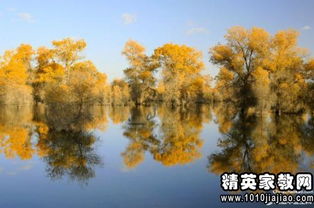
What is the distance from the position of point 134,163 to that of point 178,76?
4416cm

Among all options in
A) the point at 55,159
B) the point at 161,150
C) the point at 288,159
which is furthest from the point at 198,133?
the point at 55,159

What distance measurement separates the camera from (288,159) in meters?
13.7

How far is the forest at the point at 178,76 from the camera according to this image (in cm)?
3528

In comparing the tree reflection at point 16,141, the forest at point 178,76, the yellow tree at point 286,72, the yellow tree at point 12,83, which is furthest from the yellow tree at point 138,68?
the tree reflection at point 16,141

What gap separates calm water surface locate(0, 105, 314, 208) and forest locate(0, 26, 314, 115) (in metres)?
13.3

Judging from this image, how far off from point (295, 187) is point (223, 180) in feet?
6.87

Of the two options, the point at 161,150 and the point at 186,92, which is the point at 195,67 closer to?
the point at 186,92

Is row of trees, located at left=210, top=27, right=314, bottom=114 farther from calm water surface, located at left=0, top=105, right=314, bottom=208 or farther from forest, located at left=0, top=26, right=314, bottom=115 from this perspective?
calm water surface, located at left=0, top=105, right=314, bottom=208

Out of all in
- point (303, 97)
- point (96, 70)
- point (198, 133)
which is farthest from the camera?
point (96, 70)

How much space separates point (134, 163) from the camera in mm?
13711

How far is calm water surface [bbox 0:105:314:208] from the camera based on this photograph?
923 cm

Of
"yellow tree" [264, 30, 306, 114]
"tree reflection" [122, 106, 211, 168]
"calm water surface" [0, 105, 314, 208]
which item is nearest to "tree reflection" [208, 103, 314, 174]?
"calm water surface" [0, 105, 314, 208]

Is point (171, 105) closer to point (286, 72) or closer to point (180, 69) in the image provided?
point (180, 69)

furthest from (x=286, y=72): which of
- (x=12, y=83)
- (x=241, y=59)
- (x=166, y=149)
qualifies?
(x=12, y=83)
